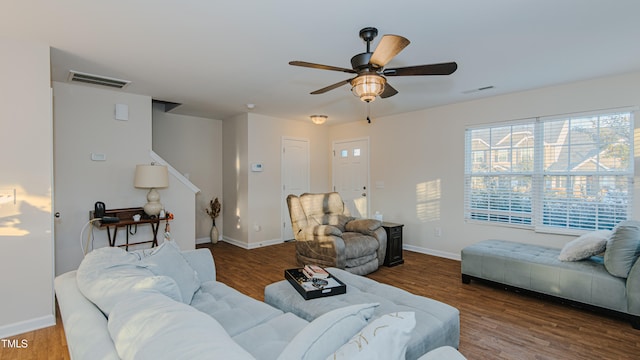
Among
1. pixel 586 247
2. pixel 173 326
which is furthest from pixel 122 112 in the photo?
pixel 586 247

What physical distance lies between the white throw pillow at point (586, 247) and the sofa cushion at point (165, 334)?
357 cm

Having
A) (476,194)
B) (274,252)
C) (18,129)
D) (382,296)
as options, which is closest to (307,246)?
(274,252)

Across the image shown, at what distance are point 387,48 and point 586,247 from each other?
2.86 m

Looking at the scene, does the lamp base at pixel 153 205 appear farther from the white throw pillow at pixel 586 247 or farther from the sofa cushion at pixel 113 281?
the white throw pillow at pixel 586 247

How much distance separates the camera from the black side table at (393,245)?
4371mm

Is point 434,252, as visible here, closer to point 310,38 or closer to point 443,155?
point 443,155

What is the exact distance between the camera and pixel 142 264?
1667 millimetres

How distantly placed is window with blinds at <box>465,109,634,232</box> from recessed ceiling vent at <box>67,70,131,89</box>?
477 cm

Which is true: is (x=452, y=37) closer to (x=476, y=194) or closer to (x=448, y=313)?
(x=448, y=313)

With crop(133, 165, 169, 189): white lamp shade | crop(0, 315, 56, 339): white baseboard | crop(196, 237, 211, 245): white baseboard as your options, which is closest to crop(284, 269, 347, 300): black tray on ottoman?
crop(0, 315, 56, 339): white baseboard

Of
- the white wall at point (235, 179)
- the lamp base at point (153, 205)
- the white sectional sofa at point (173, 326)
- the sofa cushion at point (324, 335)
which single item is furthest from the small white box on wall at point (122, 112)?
the sofa cushion at point (324, 335)

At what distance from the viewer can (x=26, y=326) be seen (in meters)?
2.65

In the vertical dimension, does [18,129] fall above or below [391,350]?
above

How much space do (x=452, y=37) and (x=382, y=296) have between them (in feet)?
7.00
